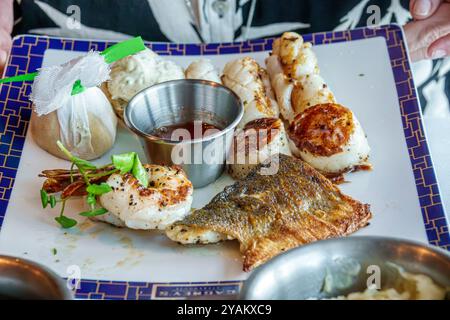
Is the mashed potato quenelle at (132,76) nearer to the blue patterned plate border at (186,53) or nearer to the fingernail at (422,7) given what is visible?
the blue patterned plate border at (186,53)

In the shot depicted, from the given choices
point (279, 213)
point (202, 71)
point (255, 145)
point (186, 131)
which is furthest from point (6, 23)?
point (279, 213)

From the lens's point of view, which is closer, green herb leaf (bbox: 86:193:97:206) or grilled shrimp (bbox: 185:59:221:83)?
green herb leaf (bbox: 86:193:97:206)

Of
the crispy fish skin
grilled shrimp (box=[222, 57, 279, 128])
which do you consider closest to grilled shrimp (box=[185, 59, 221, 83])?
grilled shrimp (box=[222, 57, 279, 128])

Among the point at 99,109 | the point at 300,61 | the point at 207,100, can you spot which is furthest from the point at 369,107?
the point at 99,109

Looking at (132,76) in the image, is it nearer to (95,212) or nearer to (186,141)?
(186,141)

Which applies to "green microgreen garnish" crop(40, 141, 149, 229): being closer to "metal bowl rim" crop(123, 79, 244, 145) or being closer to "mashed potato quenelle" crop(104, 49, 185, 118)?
"metal bowl rim" crop(123, 79, 244, 145)

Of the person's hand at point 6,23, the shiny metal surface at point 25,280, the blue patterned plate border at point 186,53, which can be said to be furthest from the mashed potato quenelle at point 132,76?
the shiny metal surface at point 25,280
